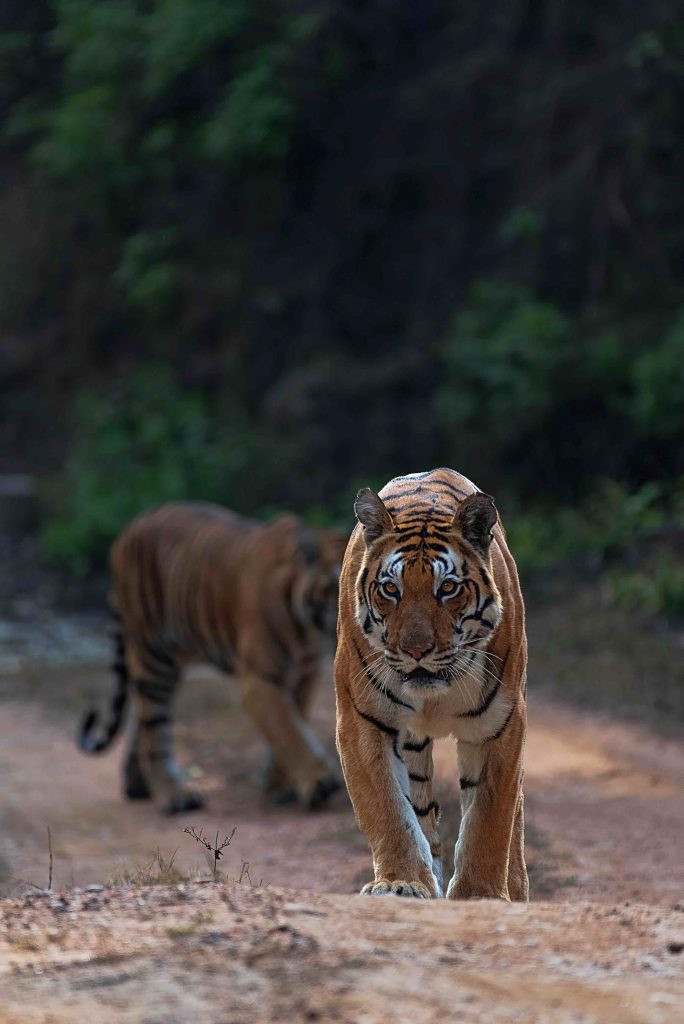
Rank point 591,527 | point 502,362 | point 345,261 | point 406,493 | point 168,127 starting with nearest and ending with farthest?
point 406,493
point 591,527
point 502,362
point 345,261
point 168,127

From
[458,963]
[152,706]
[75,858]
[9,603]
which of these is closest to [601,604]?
[152,706]

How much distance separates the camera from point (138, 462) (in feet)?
56.2

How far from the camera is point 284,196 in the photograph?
18188 millimetres

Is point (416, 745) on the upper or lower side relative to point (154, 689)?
lower

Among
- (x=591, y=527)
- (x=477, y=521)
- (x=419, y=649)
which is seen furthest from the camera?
(x=591, y=527)

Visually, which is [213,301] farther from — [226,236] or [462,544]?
[462,544]

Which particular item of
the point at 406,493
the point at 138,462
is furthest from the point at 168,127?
the point at 406,493

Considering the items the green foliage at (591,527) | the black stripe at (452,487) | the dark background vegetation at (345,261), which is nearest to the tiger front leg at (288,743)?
the black stripe at (452,487)

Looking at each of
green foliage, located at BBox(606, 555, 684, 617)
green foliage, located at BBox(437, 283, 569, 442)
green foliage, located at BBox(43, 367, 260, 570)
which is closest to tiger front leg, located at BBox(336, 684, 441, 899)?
green foliage, located at BBox(606, 555, 684, 617)

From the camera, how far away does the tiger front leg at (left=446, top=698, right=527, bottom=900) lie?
3.87 m

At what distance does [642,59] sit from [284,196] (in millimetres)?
5802

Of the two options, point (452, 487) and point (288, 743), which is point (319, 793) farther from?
point (452, 487)

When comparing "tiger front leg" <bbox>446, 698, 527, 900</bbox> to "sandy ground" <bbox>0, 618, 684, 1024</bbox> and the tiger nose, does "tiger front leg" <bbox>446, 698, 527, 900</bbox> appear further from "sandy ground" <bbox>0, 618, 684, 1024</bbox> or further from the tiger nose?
the tiger nose

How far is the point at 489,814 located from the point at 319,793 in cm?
357
